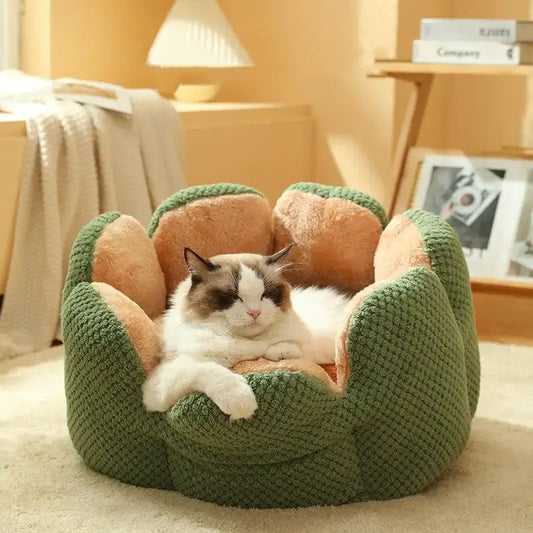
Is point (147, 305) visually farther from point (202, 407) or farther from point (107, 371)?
point (202, 407)

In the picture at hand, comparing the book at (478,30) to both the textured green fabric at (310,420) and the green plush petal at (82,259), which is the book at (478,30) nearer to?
the textured green fabric at (310,420)

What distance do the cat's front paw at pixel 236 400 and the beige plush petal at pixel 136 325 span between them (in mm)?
210

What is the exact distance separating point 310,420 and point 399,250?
1.63 feet

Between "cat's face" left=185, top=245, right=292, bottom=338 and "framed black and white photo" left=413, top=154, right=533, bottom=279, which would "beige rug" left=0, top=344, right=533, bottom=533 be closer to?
"cat's face" left=185, top=245, right=292, bottom=338

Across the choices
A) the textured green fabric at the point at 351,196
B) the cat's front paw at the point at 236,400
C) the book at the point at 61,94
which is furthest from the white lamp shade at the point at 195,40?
the cat's front paw at the point at 236,400

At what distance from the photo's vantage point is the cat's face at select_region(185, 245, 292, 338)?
169cm

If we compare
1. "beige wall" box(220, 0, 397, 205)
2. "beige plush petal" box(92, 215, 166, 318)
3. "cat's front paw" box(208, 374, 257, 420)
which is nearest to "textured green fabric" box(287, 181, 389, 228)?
"beige plush petal" box(92, 215, 166, 318)

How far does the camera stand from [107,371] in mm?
1671

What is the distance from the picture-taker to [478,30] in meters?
2.66

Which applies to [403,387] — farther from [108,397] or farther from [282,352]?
[108,397]

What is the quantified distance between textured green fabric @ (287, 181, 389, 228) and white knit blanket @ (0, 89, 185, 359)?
2.31 ft

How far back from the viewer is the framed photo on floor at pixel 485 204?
2.73 meters

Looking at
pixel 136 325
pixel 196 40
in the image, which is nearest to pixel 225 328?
pixel 136 325

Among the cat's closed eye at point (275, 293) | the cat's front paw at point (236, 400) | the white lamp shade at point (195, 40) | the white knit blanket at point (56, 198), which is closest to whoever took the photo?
the cat's front paw at point (236, 400)
